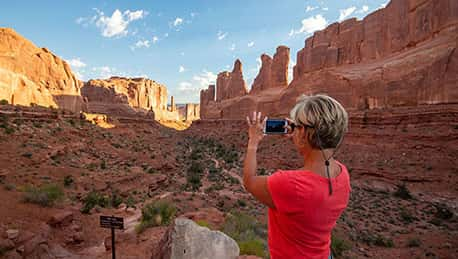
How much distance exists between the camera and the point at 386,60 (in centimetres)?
2506

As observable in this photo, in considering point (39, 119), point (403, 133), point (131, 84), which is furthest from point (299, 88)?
point (131, 84)

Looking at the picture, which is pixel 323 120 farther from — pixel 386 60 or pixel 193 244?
pixel 386 60

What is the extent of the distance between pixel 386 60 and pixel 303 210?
102ft

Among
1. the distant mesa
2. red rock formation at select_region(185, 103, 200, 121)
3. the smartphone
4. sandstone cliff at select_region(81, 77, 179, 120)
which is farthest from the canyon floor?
red rock formation at select_region(185, 103, 200, 121)

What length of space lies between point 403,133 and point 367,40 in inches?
726

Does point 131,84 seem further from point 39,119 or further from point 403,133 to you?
point 403,133

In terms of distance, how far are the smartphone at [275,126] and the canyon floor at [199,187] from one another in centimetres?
566

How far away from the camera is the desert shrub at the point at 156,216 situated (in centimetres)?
714

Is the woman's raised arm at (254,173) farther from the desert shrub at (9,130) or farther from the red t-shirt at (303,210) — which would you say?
the desert shrub at (9,130)

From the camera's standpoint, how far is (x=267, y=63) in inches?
1922

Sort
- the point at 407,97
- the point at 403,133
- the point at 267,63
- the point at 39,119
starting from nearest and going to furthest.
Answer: the point at 403,133 < the point at 39,119 < the point at 407,97 < the point at 267,63

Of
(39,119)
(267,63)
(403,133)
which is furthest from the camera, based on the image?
(267,63)

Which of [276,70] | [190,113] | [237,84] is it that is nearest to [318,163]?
[276,70]

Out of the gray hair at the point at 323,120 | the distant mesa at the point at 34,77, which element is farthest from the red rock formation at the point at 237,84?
the gray hair at the point at 323,120
